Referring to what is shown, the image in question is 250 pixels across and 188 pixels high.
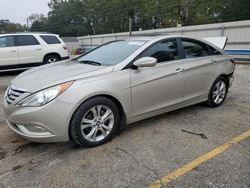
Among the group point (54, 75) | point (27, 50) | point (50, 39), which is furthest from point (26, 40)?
point (54, 75)

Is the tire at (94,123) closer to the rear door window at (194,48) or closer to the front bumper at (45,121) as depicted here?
the front bumper at (45,121)

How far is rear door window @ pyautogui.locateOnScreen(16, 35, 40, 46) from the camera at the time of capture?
10.3m

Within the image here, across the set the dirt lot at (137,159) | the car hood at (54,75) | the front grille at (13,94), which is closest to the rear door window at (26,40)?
the dirt lot at (137,159)

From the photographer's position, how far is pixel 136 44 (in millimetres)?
4395

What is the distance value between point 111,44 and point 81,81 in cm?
166

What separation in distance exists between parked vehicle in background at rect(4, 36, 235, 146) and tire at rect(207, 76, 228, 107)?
4 cm

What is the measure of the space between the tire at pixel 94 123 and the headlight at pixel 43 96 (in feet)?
1.10

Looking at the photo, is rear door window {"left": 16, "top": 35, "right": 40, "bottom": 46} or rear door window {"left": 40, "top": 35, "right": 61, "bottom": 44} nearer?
rear door window {"left": 16, "top": 35, "right": 40, "bottom": 46}

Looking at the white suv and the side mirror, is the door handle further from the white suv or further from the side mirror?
the white suv

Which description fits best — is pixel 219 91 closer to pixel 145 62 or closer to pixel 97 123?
pixel 145 62

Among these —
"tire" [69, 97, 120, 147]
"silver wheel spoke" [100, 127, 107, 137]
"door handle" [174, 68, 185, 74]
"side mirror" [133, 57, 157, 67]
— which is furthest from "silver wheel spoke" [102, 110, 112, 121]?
"door handle" [174, 68, 185, 74]

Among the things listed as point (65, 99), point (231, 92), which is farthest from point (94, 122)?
point (231, 92)

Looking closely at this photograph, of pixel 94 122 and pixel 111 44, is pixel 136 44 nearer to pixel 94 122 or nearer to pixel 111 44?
pixel 111 44

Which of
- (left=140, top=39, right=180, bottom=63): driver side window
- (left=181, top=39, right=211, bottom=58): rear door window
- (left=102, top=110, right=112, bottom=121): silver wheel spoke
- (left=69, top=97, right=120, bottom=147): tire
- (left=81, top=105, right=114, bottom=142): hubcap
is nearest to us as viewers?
(left=69, top=97, right=120, bottom=147): tire
